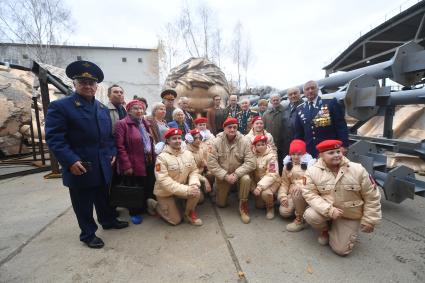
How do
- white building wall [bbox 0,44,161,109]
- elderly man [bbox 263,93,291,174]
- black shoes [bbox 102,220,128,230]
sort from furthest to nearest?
white building wall [bbox 0,44,161,109] → elderly man [bbox 263,93,291,174] → black shoes [bbox 102,220,128,230]

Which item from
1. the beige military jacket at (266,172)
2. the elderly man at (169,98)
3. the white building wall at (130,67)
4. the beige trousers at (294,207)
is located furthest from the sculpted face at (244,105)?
the white building wall at (130,67)

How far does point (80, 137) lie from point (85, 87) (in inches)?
18.4

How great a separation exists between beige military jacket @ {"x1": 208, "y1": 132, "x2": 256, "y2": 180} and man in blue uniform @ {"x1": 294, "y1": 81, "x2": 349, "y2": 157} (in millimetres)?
770

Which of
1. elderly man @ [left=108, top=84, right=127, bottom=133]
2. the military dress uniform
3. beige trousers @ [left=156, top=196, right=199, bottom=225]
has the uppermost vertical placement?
elderly man @ [left=108, top=84, right=127, bottom=133]

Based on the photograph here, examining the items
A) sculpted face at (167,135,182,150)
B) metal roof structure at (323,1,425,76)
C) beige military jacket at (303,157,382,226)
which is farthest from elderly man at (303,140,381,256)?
metal roof structure at (323,1,425,76)

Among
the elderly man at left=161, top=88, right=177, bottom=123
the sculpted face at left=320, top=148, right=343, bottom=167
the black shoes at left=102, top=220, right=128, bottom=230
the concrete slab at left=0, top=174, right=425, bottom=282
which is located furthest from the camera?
the elderly man at left=161, top=88, right=177, bottom=123

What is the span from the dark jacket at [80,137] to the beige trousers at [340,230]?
6.63 ft

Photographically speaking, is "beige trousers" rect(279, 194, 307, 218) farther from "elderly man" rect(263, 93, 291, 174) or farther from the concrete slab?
"elderly man" rect(263, 93, 291, 174)

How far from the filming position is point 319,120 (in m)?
2.84

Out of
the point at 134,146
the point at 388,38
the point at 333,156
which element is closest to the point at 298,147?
the point at 333,156

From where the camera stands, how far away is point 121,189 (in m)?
2.55

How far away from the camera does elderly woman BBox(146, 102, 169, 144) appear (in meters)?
3.11

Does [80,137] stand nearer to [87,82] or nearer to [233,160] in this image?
[87,82]

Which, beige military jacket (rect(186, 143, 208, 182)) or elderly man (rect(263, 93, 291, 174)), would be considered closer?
beige military jacket (rect(186, 143, 208, 182))
